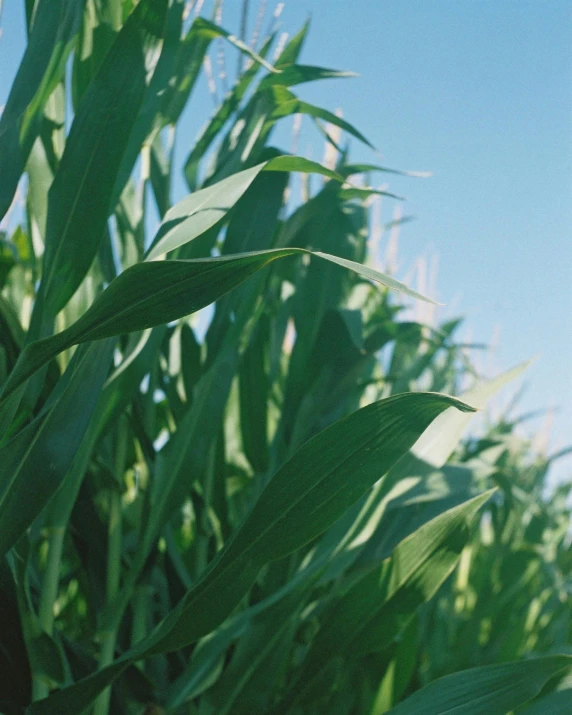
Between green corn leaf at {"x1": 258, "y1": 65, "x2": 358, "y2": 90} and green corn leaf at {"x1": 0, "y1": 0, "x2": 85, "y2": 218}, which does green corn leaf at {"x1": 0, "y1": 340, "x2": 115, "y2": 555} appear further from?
green corn leaf at {"x1": 258, "y1": 65, "x2": 358, "y2": 90}

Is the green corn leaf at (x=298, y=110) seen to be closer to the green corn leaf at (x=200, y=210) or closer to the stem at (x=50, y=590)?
the green corn leaf at (x=200, y=210)

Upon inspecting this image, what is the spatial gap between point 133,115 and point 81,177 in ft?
0.14

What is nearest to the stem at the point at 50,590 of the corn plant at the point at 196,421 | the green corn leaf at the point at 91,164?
the corn plant at the point at 196,421

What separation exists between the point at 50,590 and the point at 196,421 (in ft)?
0.45

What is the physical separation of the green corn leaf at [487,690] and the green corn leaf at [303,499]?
12cm

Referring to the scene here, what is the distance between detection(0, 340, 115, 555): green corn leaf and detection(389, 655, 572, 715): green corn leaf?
0.22 metres

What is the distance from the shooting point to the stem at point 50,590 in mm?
415

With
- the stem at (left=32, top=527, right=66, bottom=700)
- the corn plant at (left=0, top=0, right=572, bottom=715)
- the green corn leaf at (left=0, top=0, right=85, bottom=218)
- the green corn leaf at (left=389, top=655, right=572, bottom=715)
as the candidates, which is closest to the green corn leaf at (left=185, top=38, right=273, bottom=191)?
the corn plant at (left=0, top=0, right=572, bottom=715)

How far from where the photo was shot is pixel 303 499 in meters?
0.34

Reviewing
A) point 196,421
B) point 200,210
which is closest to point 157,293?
point 200,210

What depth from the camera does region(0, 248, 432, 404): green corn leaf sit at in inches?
10.2

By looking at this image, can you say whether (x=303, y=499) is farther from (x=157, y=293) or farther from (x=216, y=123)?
(x=216, y=123)

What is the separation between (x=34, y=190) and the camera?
491mm

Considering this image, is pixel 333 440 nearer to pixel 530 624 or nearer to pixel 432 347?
pixel 432 347
